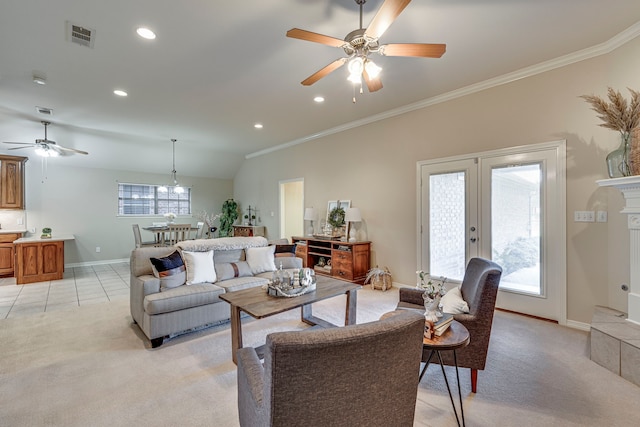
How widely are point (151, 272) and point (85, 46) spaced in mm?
2418

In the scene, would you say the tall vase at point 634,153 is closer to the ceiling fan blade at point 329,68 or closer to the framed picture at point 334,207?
the ceiling fan blade at point 329,68

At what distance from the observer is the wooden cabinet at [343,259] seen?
4.86 meters

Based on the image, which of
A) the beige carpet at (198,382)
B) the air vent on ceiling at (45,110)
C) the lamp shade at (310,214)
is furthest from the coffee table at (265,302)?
the air vent on ceiling at (45,110)

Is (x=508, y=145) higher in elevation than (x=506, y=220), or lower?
higher

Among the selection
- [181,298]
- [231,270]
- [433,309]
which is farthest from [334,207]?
[433,309]

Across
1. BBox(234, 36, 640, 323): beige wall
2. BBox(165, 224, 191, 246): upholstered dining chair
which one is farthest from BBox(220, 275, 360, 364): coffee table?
BBox(165, 224, 191, 246): upholstered dining chair

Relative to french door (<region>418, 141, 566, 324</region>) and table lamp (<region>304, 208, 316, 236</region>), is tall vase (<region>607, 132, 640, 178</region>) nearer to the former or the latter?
french door (<region>418, 141, 566, 324</region>)

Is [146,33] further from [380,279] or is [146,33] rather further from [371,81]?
[380,279]

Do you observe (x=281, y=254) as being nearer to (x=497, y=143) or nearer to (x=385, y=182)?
→ (x=385, y=182)

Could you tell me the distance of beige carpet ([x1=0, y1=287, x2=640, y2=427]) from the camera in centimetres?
180

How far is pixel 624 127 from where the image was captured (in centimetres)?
251

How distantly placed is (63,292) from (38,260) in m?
1.29

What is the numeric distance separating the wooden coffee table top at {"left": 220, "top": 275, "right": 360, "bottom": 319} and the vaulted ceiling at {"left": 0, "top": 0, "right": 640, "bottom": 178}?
2.43 meters

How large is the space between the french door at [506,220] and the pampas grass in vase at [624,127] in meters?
0.58
